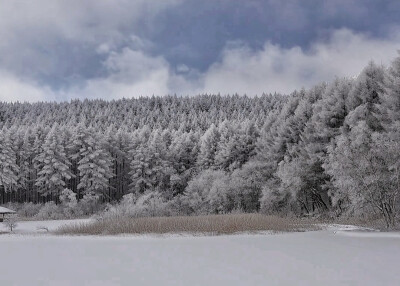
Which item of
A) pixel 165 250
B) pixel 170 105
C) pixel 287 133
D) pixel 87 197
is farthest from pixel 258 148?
pixel 170 105

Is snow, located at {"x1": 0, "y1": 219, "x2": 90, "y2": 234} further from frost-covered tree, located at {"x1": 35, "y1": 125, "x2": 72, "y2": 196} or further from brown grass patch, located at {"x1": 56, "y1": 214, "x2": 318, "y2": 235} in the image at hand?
frost-covered tree, located at {"x1": 35, "y1": 125, "x2": 72, "y2": 196}

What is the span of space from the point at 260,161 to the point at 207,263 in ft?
131

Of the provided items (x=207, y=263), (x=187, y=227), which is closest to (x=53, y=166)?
(x=187, y=227)

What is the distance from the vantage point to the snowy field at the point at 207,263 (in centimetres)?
1063

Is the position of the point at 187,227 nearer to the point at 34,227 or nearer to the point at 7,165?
the point at 34,227

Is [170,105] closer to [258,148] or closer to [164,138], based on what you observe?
[164,138]

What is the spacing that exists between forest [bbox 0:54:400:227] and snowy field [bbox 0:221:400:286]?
24.9 ft

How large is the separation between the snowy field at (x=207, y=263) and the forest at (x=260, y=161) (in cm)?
760

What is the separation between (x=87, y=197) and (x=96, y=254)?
51.1m

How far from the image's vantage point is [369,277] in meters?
10.6

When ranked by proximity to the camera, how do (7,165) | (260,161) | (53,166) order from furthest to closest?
(53,166)
(7,165)
(260,161)

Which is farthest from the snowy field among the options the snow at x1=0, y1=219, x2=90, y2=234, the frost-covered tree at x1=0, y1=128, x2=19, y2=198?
the frost-covered tree at x1=0, y1=128, x2=19, y2=198

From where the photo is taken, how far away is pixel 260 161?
52.6 metres

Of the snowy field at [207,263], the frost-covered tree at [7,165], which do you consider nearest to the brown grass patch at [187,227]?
the snowy field at [207,263]
